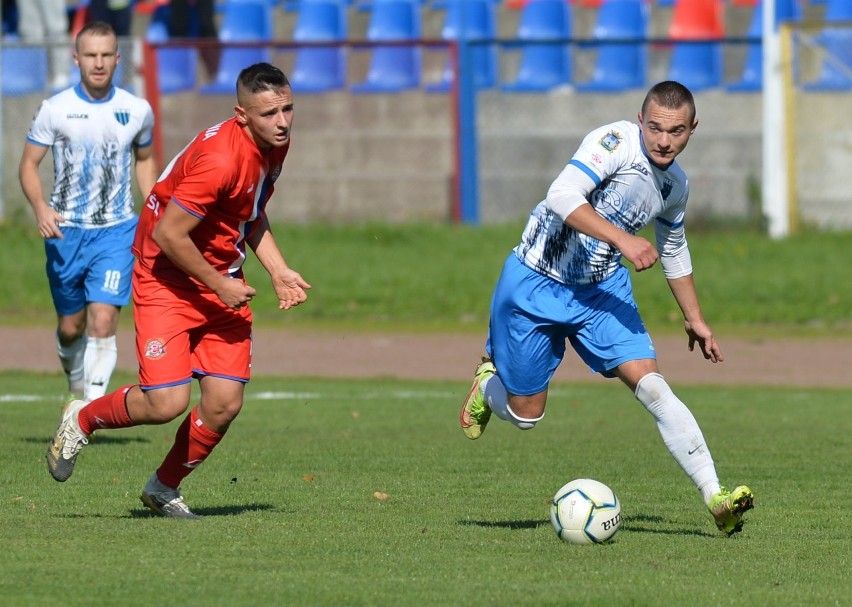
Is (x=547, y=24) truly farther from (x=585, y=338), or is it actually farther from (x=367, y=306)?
(x=585, y=338)

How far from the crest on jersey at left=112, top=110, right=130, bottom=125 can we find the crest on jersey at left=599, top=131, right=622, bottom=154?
394cm

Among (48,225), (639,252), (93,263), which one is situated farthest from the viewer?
Answer: (93,263)

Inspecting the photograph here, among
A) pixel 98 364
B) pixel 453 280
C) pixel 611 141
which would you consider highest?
pixel 611 141

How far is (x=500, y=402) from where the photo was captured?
24.8ft

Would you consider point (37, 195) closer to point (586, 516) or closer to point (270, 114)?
point (270, 114)

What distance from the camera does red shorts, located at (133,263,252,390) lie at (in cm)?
679

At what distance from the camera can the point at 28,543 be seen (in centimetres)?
629

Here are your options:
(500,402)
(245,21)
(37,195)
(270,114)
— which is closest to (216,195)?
(270,114)

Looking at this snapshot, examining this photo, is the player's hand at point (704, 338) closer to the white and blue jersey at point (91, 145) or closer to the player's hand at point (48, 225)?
the player's hand at point (48, 225)

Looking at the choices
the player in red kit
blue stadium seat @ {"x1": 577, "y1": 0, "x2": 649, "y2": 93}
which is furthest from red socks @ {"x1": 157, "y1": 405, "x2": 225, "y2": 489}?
blue stadium seat @ {"x1": 577, "y1": 0, "x2": 649, "y2": 93}

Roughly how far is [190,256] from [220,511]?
1423 mm

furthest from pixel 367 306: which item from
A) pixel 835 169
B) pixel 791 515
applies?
pixel 791 515

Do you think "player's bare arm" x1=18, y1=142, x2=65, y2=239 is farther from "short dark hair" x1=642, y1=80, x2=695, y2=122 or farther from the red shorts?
"short dark hair" x1=642, y1=80, x2=695, y2=122

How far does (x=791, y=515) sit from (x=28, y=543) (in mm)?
3584
